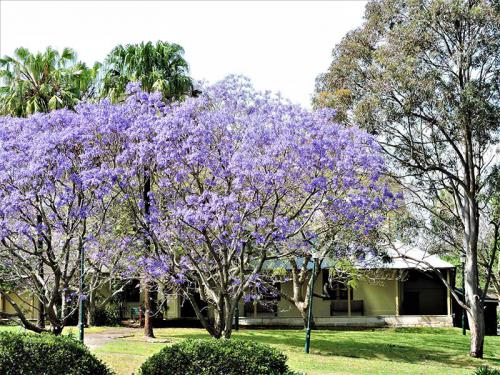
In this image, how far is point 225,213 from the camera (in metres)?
15.5

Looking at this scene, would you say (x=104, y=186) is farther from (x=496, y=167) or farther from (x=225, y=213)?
(x=496, y=167)

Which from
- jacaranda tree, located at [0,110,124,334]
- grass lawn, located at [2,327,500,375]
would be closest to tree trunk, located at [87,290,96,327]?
grass lawn, located at [2,327,500,375]

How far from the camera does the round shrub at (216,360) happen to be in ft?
41.5

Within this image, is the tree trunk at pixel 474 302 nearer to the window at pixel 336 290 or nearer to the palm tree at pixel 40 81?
the window at pixel 336 290

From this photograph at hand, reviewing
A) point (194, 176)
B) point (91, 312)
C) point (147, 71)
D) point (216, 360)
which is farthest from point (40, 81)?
point (216, 360)

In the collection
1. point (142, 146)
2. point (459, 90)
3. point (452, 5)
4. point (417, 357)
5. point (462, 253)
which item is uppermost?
point (452, 5)

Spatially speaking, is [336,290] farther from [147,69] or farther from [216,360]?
[216,360]

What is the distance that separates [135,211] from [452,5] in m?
13.6

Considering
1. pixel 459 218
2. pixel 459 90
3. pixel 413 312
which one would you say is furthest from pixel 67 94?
pixel 413 312

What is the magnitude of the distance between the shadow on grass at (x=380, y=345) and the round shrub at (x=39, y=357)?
503 inches

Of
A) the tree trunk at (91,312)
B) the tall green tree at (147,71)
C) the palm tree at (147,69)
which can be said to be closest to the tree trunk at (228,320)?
the tall green tree at (147,71)

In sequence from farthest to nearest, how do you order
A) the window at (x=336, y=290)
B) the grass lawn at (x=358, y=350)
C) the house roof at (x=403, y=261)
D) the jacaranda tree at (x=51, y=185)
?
the window at (x=336, y=290) < the house roof at (x=403, y=261) < the grass lawn at (x=358, y=350) < the jacaranda tree at (x=51, y=185)

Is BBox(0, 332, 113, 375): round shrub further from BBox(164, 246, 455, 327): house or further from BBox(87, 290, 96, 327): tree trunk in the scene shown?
BBox(164, 246, 455, 327): house

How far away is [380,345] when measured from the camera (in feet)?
90.3
